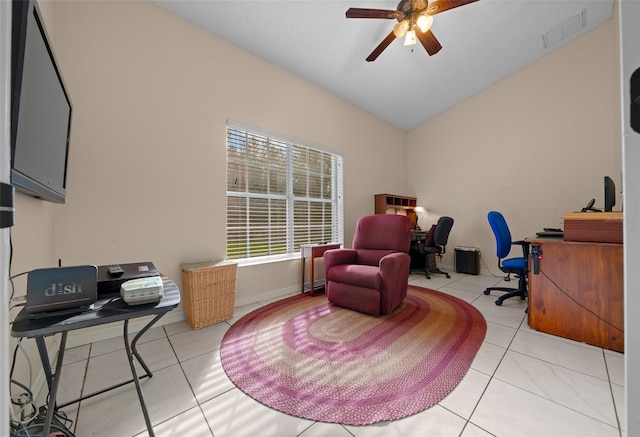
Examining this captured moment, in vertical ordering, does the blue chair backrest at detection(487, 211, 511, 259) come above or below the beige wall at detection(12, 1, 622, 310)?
below

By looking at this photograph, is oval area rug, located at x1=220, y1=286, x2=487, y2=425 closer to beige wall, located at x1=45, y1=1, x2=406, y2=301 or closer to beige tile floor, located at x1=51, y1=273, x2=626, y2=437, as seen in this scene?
beige tile floor, located at x1=51, y1=273, x2=626, y2=437

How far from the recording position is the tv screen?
2.46 ft

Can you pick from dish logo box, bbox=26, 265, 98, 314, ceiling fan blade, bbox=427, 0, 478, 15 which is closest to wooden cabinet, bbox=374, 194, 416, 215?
ceiling fan blade, bbox=427, 0, 478, 15

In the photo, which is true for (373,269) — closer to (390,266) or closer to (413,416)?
(390,266)

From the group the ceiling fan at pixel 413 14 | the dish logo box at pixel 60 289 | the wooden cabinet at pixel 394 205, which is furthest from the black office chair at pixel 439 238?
the dish logo box at pixel 60 289

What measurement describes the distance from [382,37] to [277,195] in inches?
92.3

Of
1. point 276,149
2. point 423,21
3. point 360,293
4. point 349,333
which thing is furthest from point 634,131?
point 276,149

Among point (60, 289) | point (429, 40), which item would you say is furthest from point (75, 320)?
point (429, 40)

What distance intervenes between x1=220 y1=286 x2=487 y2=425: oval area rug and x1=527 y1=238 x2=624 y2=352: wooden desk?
538 mm

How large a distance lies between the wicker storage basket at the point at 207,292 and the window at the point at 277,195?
0.49m

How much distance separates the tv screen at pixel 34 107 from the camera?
0.75 m

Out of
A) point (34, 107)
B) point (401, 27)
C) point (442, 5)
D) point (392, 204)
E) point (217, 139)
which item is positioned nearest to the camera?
point (34, 107)

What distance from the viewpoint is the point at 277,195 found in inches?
131

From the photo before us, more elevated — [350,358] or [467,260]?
[467,260]
